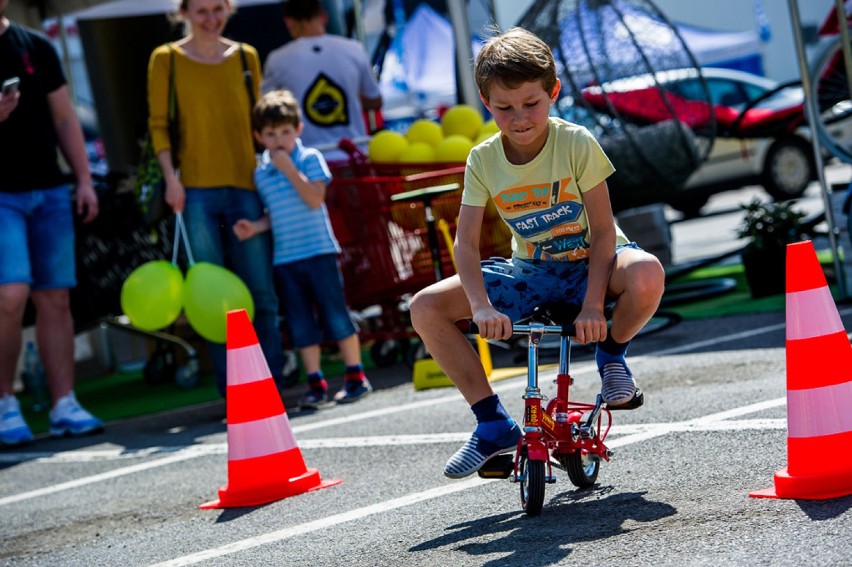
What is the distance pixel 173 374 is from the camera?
11.6 metres

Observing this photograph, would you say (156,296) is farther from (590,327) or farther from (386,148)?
(590,327)

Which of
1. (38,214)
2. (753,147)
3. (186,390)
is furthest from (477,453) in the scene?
(753,147)

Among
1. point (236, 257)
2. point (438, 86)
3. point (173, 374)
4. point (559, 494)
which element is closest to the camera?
point (559, 494)

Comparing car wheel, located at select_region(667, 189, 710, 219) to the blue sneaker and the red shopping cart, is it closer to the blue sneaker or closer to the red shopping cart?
the red shopping cart

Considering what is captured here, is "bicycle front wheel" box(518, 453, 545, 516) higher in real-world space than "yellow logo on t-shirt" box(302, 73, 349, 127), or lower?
lower

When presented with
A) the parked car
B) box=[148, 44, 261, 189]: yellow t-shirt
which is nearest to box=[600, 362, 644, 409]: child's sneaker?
box=[148, 44, 261, 189]: yellow t-shirt

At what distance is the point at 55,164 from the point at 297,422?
7.57 feet

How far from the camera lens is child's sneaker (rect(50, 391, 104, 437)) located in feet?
28.8

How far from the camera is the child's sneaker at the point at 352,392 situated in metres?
8.45

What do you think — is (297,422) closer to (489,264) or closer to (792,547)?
(489,264)

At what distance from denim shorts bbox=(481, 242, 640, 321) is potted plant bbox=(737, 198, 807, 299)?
5.39 metres

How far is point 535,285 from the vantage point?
4.73 metres

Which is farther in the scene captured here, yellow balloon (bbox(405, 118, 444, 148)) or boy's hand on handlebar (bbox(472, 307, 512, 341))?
yellow balloon (bbox(405, 118, 444, 148))

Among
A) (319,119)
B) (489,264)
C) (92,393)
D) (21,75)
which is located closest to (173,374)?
(92,393)
